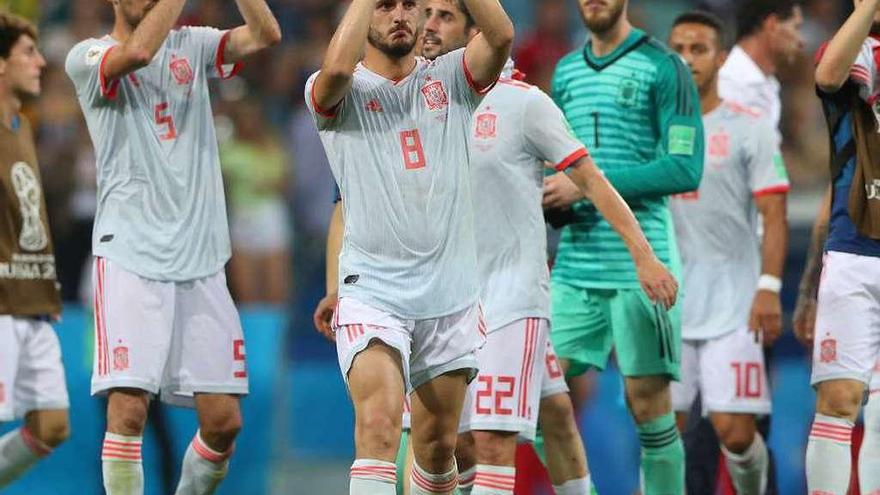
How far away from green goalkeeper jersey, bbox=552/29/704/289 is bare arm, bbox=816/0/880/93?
0.99 meters

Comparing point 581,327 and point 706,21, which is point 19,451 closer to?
point 581,327

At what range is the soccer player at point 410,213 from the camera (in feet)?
20.9

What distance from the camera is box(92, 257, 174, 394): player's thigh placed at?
24.0 ft

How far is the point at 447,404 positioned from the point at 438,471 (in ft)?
0.94

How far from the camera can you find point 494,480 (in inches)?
277

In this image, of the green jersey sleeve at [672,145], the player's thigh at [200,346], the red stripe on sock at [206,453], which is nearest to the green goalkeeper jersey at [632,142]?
the green jersey sleeve at [672,145]

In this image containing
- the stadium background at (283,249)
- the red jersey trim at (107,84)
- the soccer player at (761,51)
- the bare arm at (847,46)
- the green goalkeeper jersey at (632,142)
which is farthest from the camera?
the stadium background at (283,249)

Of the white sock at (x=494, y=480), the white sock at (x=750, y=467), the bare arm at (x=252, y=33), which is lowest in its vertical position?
the white sock at (x=750, y=467)

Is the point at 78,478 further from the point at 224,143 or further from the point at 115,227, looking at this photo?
the point at 115,227

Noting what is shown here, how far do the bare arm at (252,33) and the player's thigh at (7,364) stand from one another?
6.18ft

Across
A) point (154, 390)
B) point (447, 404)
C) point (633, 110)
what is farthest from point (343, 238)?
point (633, 110)

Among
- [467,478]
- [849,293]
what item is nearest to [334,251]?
[467,478]

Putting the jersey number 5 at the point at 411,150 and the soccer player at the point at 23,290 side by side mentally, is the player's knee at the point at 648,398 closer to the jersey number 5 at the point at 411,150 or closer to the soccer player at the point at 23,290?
the jersey number 5 at the point at 411,150

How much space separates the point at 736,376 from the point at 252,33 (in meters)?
3.24
